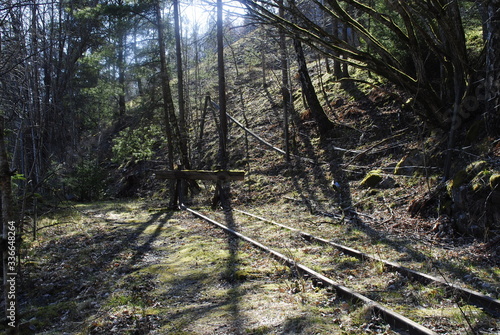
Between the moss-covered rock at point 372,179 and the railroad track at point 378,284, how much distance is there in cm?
406

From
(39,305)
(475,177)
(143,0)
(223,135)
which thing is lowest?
(39,305)

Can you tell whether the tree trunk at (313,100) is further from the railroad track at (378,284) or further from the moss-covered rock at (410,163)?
the railroad track at (378,284)

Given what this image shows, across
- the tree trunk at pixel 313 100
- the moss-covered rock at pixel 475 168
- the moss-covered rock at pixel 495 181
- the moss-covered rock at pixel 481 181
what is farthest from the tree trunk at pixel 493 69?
the tree trunk at pixel 313 100

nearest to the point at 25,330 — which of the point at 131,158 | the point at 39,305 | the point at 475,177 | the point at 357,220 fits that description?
the point at 39,305

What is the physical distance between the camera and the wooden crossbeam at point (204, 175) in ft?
42.6

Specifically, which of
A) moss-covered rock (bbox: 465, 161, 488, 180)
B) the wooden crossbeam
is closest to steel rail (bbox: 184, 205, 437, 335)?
moss-covered rock (bbox: 465, 161, 488, 180)

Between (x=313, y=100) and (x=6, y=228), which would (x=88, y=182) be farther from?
(x=6, y=228)

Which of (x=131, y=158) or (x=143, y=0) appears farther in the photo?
(x=131, y=158)

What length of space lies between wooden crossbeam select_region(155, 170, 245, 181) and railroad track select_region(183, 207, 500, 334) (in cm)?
490

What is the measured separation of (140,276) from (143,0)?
1517 cm

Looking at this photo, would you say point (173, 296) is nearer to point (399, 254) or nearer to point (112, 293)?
point (112, 293)

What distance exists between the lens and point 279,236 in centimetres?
862

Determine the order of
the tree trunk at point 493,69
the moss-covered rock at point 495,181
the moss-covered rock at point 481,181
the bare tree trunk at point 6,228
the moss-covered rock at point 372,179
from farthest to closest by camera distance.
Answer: the moss-covered rock at point 372,179 < the tree trunk at point 493,69 < the moss-covered rock at point 481,181 < the moss-covered rock at point 495,181 < the bare tree trunk at point 6,228

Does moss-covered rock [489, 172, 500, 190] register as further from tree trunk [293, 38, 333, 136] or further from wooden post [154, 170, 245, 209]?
tree trunk [293, 38, 333, 136]
